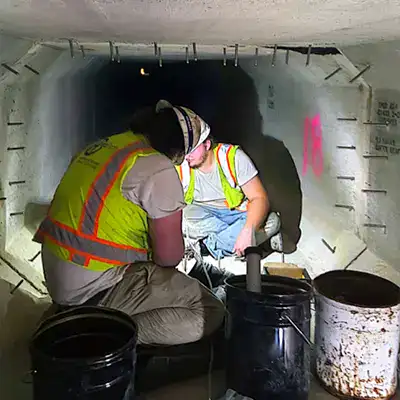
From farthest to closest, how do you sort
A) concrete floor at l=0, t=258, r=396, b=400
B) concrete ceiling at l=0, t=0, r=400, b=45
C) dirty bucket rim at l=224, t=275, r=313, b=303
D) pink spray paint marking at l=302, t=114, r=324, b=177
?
1. pink spray paint marking at l=302, t=114, r=324, b=177
2. concrete floor at l=0, t=258, r=396, b=400
3. dirty bucket rim at l=224, t=275, r=313, b=303
4. concrete ceiling at l=0, t=0, r=400, b=45

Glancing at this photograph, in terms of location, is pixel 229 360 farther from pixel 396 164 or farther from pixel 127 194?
pixel 396 164

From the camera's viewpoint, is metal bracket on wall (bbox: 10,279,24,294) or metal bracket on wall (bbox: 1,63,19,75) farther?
metal bracket on wall (bbox: 10,279,24,294)

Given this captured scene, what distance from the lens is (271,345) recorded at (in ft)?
5.52

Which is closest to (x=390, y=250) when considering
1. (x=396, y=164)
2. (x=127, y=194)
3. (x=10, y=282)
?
(x=396, y=164)

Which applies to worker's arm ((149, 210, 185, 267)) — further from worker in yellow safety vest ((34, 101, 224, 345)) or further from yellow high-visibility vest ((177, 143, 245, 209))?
yellow high-visibility vest ((177, 143, 245, 209))

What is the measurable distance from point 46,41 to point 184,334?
3.72 feet

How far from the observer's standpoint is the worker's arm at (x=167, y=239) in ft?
5.91

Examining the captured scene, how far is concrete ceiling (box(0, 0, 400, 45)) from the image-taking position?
1.24 meters

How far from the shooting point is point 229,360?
177 centimetres

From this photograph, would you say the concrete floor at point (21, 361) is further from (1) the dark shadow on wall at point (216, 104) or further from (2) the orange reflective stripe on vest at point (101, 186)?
(1) the dark shadow on wall at point (216, 104)

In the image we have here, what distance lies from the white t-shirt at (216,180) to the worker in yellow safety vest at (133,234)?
54 centimetres

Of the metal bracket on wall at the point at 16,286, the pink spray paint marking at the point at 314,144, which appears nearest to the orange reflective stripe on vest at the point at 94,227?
A: the metal bracket on wall at the point at 16,286

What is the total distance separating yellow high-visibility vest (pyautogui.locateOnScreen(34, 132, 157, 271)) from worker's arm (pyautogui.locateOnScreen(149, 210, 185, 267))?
50 millimetres

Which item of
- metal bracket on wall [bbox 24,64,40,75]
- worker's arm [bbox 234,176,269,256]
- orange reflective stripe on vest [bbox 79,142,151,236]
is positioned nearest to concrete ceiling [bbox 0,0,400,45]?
metal bracket on wall [bbox 24,64,40,75]
